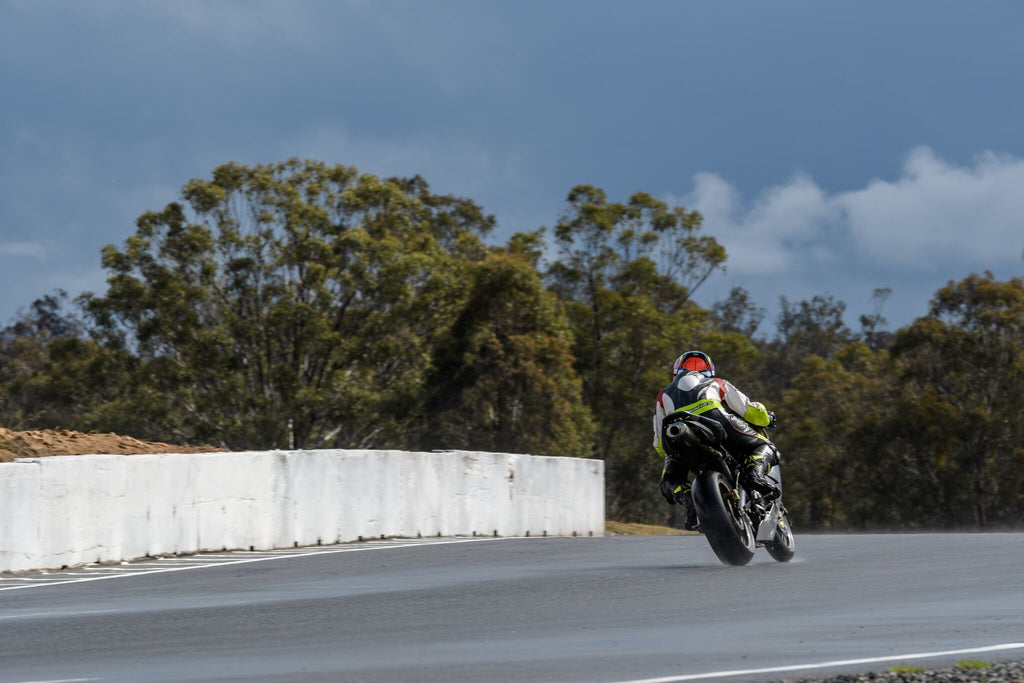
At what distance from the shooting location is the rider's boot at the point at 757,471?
11750 mm

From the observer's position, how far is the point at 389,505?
18.6 metres

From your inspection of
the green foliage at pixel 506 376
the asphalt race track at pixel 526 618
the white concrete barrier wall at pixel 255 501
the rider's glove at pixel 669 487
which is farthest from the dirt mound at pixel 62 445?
the green foliage at pixel 506 376

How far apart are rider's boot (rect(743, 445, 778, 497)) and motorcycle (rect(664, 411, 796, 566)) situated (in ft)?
0.17

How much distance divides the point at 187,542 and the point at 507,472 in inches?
252

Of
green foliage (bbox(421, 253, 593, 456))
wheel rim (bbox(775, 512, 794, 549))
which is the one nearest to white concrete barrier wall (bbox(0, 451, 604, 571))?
wheel rim (bbox(775, 512, 794, 549))

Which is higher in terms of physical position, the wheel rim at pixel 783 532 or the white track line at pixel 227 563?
the wheel rim at pixel 783 532

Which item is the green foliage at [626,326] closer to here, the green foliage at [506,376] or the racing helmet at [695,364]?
the green foliage at [506,376]

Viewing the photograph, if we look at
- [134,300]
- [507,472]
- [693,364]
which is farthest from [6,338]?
[693,364]

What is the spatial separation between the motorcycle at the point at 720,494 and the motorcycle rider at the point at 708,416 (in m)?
0.10

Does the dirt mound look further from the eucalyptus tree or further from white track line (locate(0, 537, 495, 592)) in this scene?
the eucalyptus tree

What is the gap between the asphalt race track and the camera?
714cm

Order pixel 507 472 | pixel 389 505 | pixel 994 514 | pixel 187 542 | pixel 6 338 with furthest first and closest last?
pixel 6 338 < pixel 994 514 < pixel 507 472 < pixel 389 505 < pixel 187 542

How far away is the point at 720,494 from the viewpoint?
11.1 metres

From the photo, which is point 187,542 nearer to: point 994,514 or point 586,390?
point 586,390
